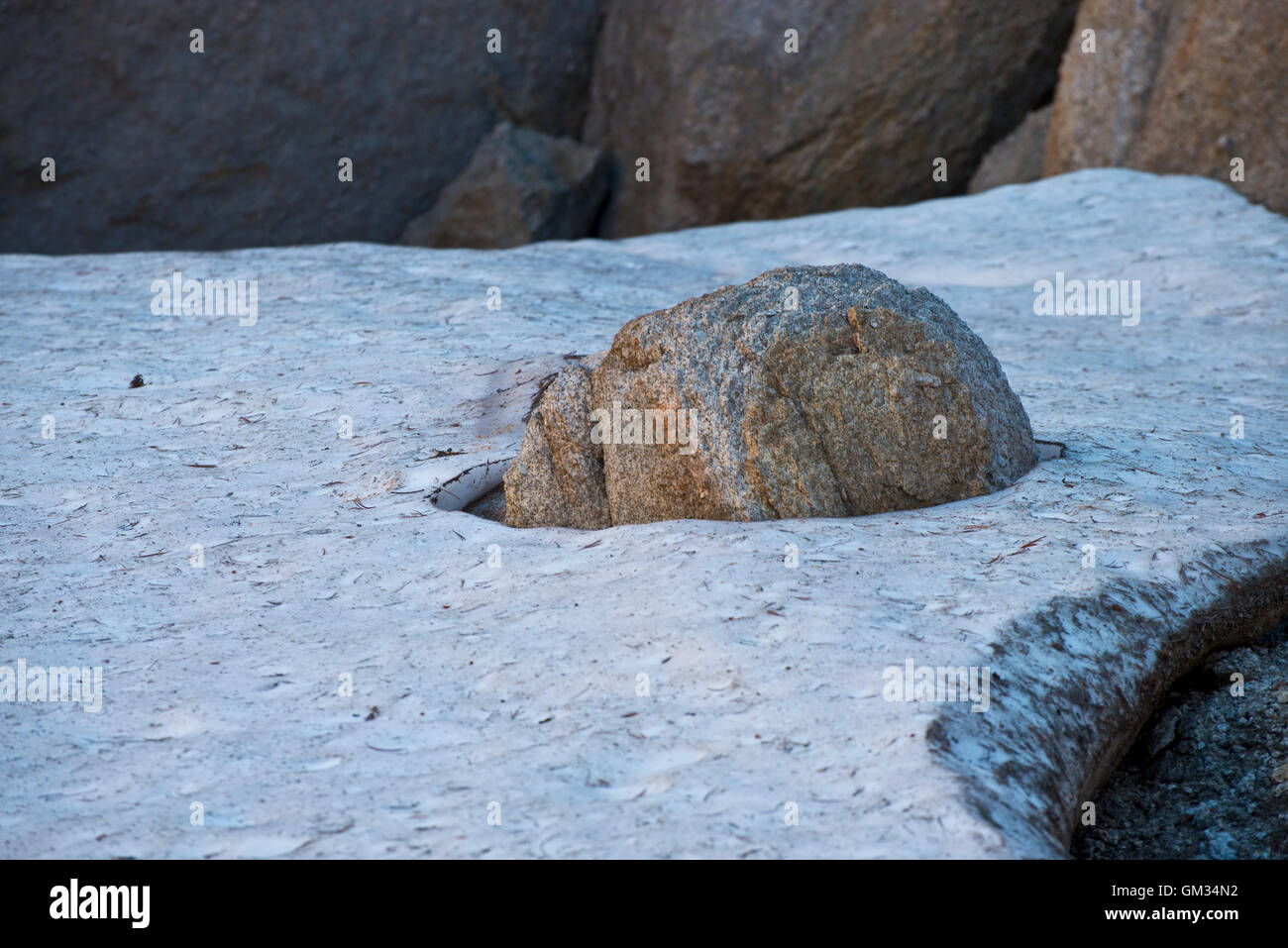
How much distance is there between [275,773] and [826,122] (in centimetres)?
804

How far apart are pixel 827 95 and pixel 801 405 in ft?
21.2

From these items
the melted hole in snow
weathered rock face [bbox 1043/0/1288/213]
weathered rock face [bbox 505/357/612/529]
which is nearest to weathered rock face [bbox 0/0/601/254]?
weathered rock face [bbox 1043/0/1288/213]

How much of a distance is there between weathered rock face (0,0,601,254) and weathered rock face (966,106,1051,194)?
12.4ft

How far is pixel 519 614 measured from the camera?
10.6 ft

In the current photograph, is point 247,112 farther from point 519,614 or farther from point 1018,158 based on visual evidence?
point 519,614

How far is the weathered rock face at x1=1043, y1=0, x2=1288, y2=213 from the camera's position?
7777mm

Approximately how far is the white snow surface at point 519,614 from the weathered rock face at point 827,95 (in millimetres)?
A: 4130

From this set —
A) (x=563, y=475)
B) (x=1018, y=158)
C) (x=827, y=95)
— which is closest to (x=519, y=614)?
(x=563, y=475)

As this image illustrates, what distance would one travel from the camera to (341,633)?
3.22 meters

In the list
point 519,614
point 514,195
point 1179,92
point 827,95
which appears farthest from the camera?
point 514,195

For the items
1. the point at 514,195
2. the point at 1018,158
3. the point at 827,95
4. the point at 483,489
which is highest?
the point at 827,95

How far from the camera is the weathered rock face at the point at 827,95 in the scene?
937 centimetres

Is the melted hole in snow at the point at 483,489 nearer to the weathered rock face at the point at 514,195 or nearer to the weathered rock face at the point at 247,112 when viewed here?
the weathered rock face at the point at 514,195

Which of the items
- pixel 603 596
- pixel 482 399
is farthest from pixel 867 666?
pixel 482 399
